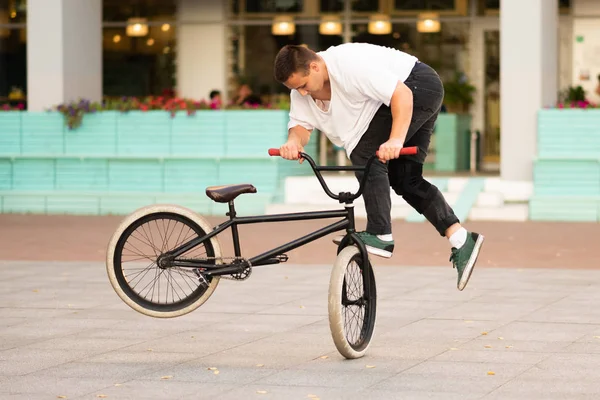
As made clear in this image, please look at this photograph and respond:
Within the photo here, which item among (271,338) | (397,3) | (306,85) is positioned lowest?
(271,338)

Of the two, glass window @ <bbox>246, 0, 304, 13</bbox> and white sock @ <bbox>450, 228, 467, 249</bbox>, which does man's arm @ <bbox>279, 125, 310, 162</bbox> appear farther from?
glass window @ <bbox>246, 0, 304, 13</bbox>

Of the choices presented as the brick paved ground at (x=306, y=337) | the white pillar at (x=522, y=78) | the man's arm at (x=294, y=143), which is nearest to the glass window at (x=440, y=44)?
the white pillar at (x=522, y=78)

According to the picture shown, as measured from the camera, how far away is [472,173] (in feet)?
60.5

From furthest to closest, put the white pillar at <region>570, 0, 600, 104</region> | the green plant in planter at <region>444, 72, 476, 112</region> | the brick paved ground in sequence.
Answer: the green plant in planter at <region>444, 72, 476, 112</region>, the white pillar at <region>570, 0, 600, 104</region>, the brick paved ground

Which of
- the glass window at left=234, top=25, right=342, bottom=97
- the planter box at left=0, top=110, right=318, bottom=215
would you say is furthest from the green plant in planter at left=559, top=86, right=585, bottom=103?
the planter box at left=0, top=110, right=318, bottom=215

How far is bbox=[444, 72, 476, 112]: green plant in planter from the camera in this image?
2072cm

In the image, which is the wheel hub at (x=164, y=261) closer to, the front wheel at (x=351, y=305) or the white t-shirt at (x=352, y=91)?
the front wheel at (x=351, y=305)

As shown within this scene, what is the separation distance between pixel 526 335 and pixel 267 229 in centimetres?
745

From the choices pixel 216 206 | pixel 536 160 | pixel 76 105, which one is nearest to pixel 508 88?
pixel 536 160

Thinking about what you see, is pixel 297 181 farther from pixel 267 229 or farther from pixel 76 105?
pixel 76 105

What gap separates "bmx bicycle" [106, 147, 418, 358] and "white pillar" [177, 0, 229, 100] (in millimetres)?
15224

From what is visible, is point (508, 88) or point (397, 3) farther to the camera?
point (397, 3)

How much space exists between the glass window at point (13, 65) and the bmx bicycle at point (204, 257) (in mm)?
15957

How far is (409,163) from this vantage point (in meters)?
6.63
